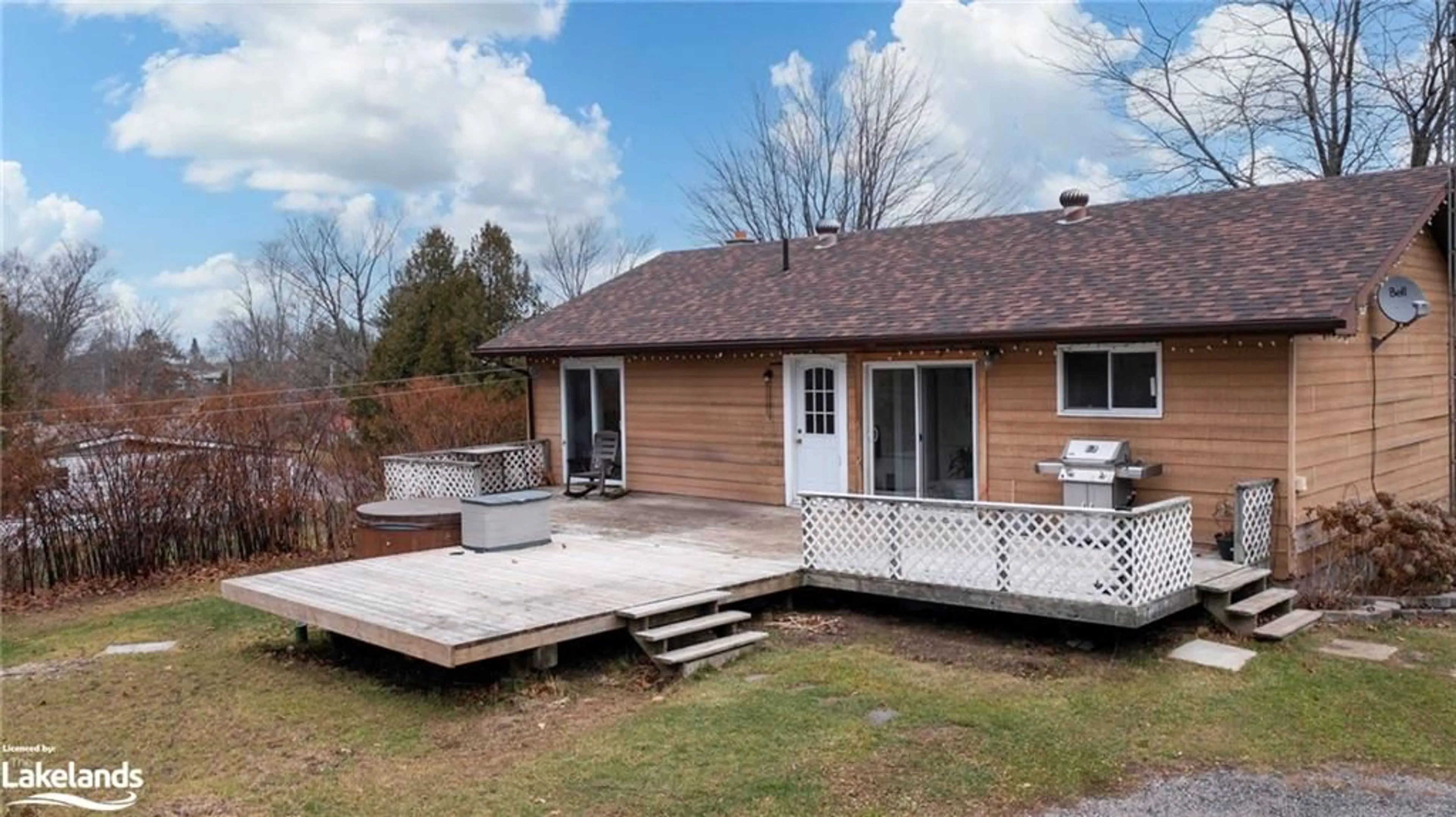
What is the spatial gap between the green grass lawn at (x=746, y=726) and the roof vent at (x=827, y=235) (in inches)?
307

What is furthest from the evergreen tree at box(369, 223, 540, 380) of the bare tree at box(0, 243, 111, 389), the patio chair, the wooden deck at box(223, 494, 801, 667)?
the wooden deck at box(223, 494, 801, 667)

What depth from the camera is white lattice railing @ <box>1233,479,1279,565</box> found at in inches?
298

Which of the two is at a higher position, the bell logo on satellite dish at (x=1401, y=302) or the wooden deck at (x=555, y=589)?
the bell logo on satellite dish at (x=1401, y=302)

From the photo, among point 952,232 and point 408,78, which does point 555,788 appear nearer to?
point 952,232

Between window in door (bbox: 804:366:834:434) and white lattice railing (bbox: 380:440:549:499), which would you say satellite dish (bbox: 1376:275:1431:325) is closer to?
window in door (bbox: 804:366:834:434)

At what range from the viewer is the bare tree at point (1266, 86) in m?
19.7

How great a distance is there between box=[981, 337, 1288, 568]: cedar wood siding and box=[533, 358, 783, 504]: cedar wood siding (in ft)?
9.80

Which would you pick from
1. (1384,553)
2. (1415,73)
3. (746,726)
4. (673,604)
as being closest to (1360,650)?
(1384,553)

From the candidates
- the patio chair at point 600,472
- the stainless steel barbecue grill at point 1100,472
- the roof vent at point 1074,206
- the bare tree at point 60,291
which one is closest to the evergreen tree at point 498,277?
the patio chair at point 600,472

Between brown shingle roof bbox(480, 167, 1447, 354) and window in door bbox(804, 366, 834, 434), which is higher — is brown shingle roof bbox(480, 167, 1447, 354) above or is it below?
above

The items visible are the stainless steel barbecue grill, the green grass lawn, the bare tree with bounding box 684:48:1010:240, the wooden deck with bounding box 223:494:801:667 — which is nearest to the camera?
the green grass lawn

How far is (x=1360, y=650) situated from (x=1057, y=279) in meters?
4.46

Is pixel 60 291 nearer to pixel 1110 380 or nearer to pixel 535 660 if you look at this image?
pixel 535 660

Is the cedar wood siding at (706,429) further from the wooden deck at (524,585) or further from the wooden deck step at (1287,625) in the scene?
the wooden deck step at (1287,625)
